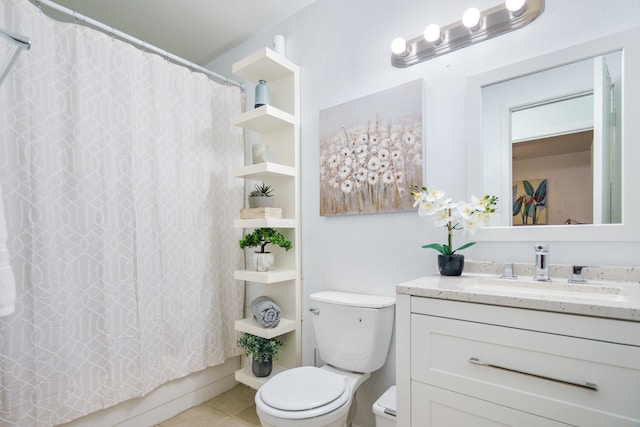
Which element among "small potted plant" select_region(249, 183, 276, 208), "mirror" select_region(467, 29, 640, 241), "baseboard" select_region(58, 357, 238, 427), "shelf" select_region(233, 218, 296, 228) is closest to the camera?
"mirror" select_region(467, 29, 640, 241)

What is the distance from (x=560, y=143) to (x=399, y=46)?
82 cm

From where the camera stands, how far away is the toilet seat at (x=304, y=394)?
121 centimetres

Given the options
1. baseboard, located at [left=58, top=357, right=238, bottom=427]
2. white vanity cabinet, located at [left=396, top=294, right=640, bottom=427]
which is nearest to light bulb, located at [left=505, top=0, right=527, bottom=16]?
white vanity cabinet, located at [left=396, top=294, right=640, bottom=427]

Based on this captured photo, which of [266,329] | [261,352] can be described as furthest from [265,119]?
[261,352]

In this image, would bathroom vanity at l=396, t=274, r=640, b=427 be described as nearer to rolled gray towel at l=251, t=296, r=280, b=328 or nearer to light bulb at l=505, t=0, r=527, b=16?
rolled gray towel at l=251, t=296, r=280, b=328

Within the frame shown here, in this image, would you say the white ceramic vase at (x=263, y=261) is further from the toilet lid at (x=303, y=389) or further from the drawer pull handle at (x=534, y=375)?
the drawer pull handle at (x=534, y=375)

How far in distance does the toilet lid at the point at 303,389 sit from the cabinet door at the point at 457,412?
1.19ft

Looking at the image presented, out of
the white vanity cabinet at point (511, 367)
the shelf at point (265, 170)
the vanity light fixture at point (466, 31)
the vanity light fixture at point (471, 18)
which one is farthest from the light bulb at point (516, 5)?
the shelf at point (265, 170)

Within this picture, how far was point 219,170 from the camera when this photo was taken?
222 centimetres

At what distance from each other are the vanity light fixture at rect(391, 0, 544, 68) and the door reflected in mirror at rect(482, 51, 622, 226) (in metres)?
0.23

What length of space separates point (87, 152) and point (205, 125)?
0.72m

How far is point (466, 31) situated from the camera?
1414 mm

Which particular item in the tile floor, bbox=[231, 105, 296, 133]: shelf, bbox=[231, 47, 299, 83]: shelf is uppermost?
bbox=[231, 47, 299, 83]: shelf

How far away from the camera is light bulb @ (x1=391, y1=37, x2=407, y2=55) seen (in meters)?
1.55
